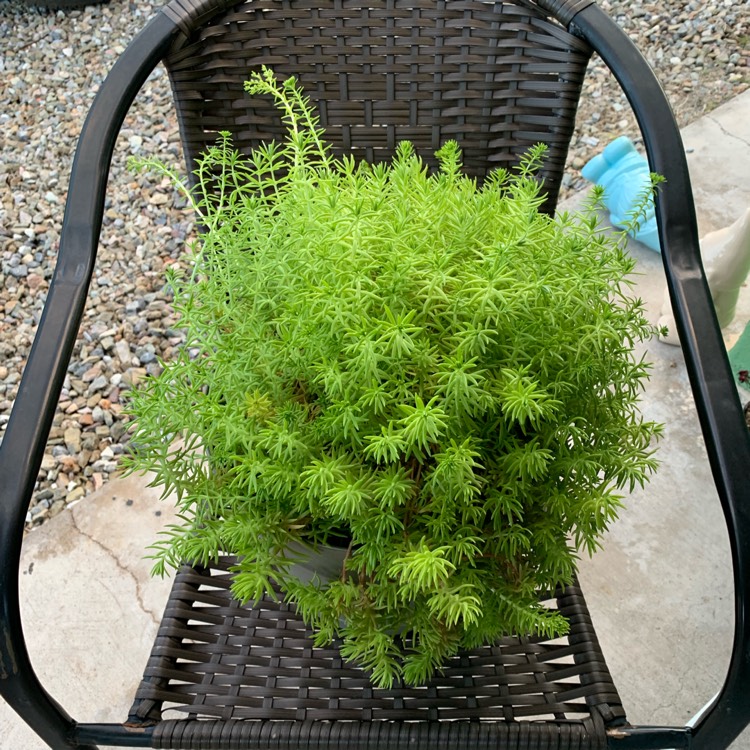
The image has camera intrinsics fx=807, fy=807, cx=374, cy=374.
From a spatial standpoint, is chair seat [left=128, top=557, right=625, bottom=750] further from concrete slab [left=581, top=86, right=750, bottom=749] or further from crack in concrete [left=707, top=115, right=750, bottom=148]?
crack in concrete [left=707, top=115, right=750, bottom=148]

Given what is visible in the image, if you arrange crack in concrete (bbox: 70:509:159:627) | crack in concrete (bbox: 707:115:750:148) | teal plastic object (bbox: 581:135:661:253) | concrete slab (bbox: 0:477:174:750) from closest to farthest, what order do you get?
concrete slab (bbox: 0:477:174:750) < crack in concrete (bbox: 70:509:159:627) < teal plastic object (bbox: 581:135:661:253) < crack in concrete (bbox: 707:115:750:148)

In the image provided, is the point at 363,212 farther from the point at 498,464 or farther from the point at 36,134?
the point at 36,134

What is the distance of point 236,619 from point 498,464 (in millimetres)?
416

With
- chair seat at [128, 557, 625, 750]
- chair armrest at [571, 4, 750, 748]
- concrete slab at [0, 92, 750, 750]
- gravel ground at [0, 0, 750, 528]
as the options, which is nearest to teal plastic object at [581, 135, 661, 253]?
gravel ground at [0, 0, 750, 528]

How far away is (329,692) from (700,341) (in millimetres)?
552

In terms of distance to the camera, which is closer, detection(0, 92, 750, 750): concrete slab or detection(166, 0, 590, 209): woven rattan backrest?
detection(166, 0, 590, 209): woven rattan backrest

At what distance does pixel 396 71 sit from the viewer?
1101 millimetres

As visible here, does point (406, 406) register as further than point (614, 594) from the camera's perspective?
No

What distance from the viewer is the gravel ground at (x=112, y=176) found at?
1.81 m

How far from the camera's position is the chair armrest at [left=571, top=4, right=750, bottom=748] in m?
0.76

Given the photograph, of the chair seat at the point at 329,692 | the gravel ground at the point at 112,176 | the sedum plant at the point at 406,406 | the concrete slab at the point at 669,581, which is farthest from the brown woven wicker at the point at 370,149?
the gravel ground at the point at 112,176

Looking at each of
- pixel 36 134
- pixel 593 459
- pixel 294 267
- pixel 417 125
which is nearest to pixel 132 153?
pixel 36 134

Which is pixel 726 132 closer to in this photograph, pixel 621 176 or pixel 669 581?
pixel 621 176

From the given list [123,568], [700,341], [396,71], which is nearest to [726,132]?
[396,71]
